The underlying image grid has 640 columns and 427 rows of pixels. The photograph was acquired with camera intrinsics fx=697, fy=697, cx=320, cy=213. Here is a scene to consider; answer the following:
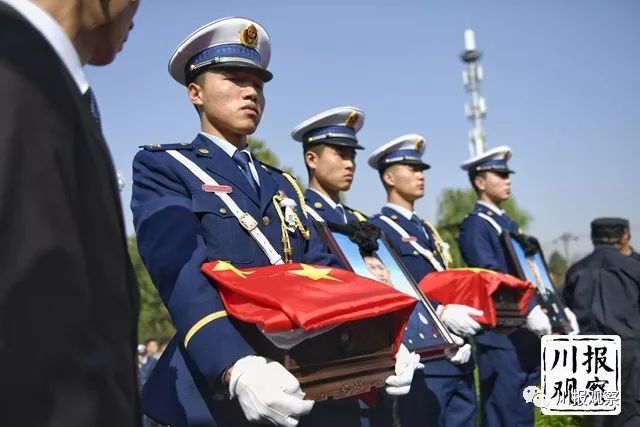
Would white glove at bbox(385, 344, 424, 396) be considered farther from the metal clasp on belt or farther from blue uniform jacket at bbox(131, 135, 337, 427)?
the metal clasp on belt

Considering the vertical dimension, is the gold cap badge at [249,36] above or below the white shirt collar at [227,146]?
above

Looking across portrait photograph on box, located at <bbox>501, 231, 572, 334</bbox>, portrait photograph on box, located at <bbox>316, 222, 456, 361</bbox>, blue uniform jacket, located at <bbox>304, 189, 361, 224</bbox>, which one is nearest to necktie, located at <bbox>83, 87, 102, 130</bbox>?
portrait photograph on box, located at <bbox>316, 222, 456, 361</bbox>

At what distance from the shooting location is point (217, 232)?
8.78 feet

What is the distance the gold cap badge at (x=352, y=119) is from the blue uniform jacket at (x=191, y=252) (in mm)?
2316

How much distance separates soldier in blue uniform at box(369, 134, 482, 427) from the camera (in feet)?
15.7

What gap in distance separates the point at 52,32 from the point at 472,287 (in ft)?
13.0

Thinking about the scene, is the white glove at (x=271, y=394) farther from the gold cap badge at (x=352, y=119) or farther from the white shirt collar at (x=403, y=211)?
the white shirt collar at (x=403, y=211)

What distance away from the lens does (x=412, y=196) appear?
605 centimetres

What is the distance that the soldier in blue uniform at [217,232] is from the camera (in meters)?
2.25

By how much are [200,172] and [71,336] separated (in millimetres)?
1880

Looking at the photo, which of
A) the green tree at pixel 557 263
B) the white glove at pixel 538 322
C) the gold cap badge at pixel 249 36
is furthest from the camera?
the green tree at pixel 557 263

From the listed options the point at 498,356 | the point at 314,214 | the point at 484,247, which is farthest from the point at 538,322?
the point at 314,214

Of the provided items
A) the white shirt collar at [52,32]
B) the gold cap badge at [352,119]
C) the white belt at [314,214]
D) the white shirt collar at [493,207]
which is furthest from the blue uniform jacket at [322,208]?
the white shirt collar at [52,32]

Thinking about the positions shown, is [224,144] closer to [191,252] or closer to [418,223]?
[191,252]
